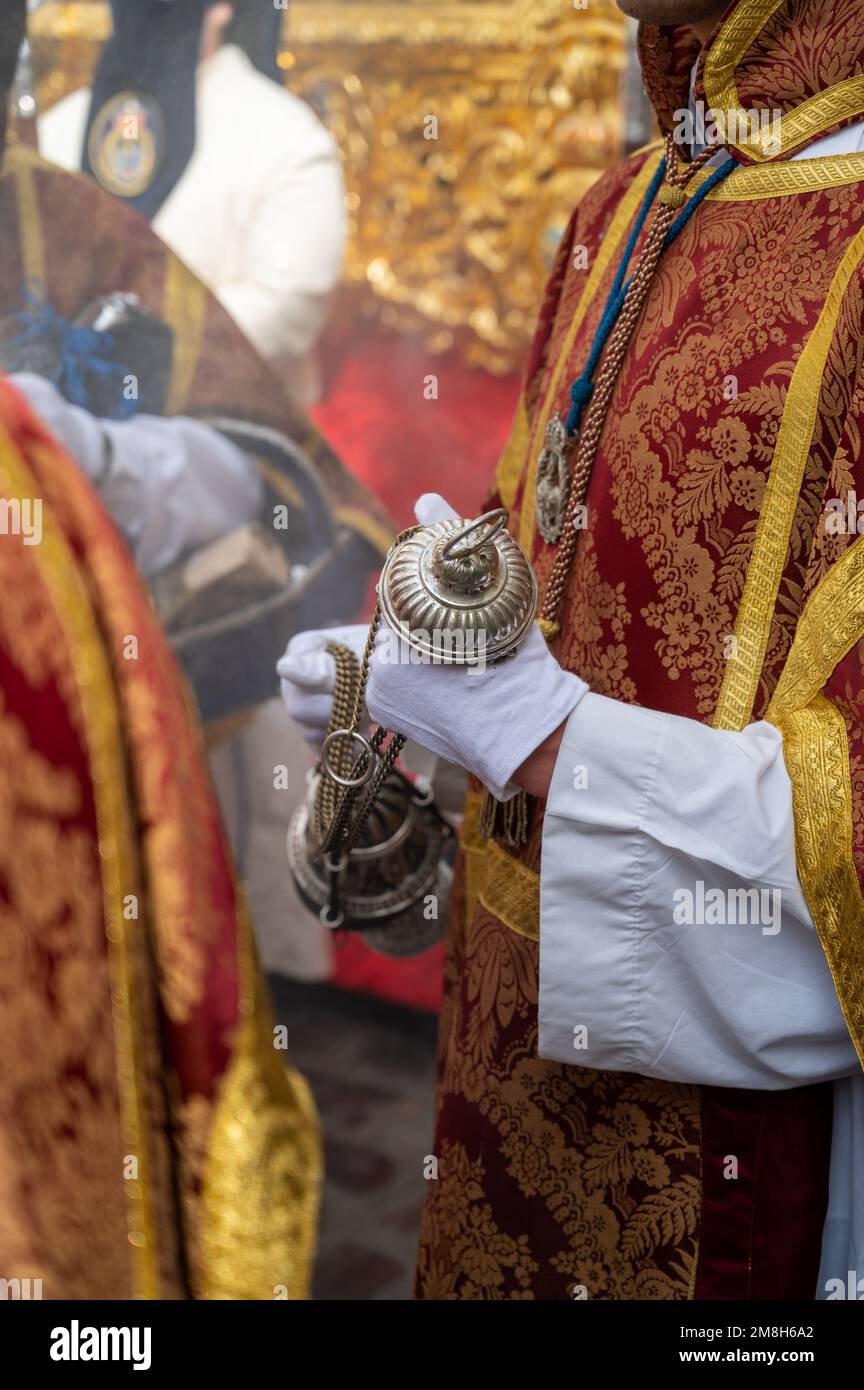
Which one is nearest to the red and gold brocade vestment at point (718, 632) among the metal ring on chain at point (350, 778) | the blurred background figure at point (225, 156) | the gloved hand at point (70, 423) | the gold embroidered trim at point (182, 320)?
the metal ring on chain at point (350, 778)

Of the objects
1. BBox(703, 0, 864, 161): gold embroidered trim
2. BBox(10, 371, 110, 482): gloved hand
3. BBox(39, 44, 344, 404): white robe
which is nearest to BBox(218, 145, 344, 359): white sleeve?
BBox(39, 44, 344, 404): white robe

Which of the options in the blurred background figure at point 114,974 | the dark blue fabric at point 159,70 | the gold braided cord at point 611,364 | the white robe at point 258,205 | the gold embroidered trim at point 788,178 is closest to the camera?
the blurred background figure at point 114,974

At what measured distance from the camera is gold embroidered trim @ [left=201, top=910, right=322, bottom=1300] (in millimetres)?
912

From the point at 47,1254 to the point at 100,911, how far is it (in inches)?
8.6

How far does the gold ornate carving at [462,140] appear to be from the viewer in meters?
2.81

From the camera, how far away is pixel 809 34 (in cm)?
123

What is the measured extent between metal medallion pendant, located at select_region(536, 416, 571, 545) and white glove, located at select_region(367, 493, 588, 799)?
0.30 m

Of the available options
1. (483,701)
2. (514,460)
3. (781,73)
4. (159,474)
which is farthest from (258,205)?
(483,701)

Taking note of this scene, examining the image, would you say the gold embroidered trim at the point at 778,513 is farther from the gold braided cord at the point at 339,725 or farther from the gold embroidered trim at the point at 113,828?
the gold embroidered trim at the point at 113,828

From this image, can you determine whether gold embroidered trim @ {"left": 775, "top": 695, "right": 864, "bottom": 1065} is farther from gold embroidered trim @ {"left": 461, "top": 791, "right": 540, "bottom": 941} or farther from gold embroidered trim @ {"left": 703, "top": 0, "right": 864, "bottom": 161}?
gold embroidered trim @ {"left": 703, "top": 0, "right": 864, "bottom": 161}

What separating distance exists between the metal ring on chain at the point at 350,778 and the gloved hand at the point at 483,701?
0.73ft

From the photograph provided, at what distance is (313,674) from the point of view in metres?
1.52

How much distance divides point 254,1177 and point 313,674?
699 mm

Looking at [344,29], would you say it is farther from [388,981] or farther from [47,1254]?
[47,1254]
